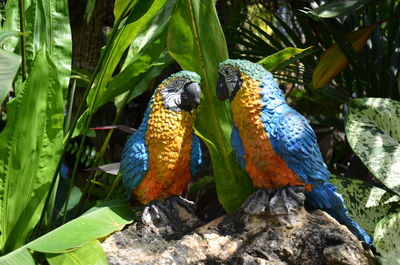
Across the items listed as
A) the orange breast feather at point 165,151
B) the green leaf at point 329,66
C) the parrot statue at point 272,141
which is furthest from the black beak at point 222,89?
the green leaf at point 329,66

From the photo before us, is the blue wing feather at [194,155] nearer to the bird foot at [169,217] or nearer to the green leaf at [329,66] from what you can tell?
the bird foot at [169,217]

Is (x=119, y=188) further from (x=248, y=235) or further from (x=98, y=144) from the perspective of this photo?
(x=248, y=235)

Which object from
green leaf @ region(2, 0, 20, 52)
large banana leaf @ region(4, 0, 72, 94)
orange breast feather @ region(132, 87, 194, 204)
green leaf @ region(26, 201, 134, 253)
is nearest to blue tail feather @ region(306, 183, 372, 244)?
orange breast feather @ region(132, 87, 194, 204)

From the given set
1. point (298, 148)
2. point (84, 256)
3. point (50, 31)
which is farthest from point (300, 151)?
point (50, 31)

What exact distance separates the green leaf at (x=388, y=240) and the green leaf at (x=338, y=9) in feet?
2.36

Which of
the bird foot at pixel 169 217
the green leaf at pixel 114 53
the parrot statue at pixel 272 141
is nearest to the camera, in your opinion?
the parrot statue at pixel 272 141

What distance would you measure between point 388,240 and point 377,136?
305 mm

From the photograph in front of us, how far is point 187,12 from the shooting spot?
4.86 ft

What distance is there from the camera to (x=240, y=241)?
1.27 metres

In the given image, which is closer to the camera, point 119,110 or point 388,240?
point 388,240

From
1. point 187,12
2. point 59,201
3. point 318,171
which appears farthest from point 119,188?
point 318,171

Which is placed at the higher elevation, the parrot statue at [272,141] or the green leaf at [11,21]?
the green leaf at [11,21]

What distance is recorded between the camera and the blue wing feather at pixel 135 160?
1406 millimetres

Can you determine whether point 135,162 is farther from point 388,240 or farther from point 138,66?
point 388,240
